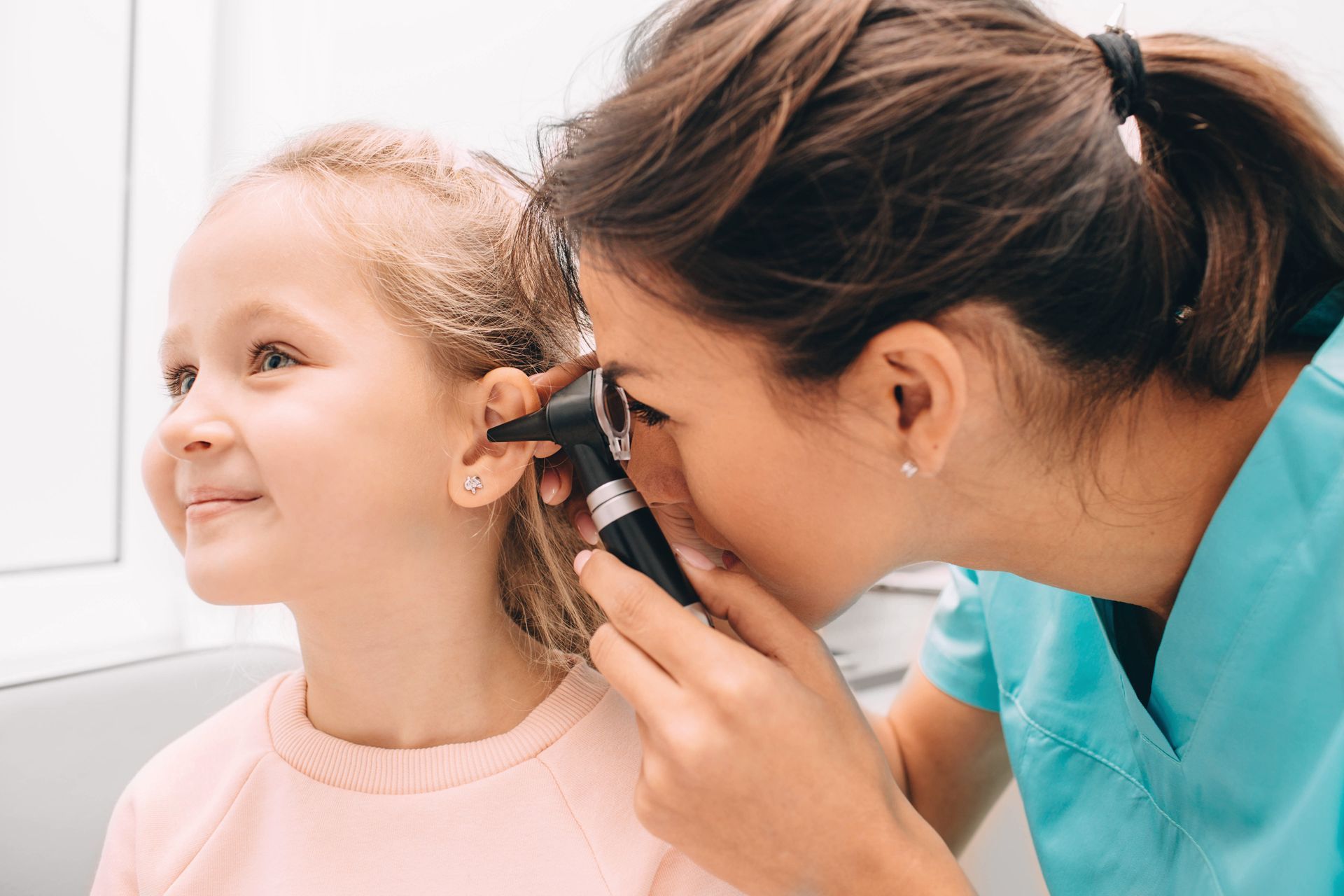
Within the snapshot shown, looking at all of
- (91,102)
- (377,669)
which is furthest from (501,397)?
(91,102)

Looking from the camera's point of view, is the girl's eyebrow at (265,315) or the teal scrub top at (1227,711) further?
the girl's eyebrow at (265,315)

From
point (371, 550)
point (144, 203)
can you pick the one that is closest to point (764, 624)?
point (371, 550)

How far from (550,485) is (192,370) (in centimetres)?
29

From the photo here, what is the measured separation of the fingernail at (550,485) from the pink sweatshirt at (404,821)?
0.56 feet

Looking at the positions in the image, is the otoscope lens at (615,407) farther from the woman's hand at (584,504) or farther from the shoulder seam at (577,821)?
the shoulder seam at (577,821)

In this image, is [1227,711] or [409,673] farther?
[409,673]

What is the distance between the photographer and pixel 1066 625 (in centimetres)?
88

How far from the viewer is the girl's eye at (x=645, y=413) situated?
71cm

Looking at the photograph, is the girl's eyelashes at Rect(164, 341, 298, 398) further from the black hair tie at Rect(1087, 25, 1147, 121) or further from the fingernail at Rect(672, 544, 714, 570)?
the black hair tie at Rect(1087, 25, 1147, 121)

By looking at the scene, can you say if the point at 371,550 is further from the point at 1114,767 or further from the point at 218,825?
the point at 1114,767

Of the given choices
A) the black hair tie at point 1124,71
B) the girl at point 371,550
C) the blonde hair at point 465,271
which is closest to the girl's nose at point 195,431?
the girl at point 371,550

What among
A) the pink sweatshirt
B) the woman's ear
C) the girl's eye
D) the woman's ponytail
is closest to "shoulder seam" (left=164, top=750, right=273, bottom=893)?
the pink sweatshirt

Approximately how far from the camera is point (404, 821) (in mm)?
775

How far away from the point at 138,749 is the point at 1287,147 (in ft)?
3.55
